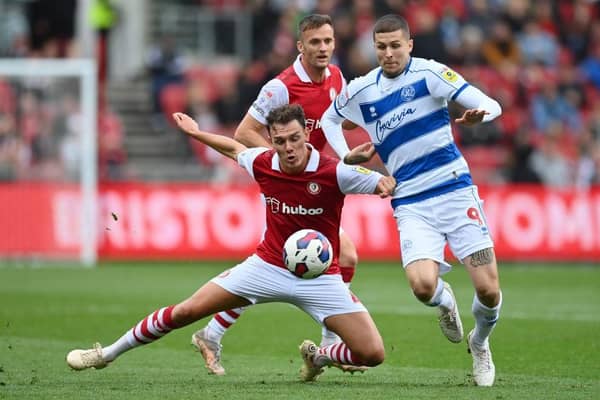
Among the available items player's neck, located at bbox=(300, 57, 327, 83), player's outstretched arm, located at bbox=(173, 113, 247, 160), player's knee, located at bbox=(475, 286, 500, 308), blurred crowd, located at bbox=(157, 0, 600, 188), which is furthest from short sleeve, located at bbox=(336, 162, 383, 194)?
blurred crowd, located at bbox=(157, 0, 600, 188)

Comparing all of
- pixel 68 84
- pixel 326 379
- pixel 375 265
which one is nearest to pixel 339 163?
pixel 326 379

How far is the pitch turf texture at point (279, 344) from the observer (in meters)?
9.01

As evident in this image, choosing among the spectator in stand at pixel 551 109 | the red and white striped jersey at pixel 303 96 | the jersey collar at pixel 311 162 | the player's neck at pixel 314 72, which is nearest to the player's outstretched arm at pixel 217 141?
the jersey collar at pixel 311 162

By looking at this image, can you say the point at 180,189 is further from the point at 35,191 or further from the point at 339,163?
the point at 339,163

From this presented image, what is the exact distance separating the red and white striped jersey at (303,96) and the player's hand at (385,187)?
180cm

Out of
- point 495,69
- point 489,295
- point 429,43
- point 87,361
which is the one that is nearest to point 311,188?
point 489,295

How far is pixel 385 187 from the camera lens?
895 cm

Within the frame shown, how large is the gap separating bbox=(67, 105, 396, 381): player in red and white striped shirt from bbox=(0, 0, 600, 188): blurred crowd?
42.7 feet

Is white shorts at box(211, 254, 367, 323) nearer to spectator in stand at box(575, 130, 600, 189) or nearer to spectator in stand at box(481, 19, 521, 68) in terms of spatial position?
spectator in stand at box(575, 130, 600, 189)

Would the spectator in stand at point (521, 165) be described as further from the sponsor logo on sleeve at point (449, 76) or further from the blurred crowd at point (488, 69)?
the sponsor logo on sleeve at point (449, 76)

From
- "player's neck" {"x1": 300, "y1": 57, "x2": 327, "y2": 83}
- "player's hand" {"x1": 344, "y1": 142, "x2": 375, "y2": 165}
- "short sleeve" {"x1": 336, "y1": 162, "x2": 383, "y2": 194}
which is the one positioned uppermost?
"player's neck" {"x1": 300, "y1": 57, "x2": 327, "y2": 83}

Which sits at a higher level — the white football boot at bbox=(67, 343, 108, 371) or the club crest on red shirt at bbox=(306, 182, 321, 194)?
the club crest on red shirt at bbox=(306, 182, 321, 194)

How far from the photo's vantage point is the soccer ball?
29.4 feet

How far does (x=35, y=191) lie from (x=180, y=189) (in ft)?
8.02
